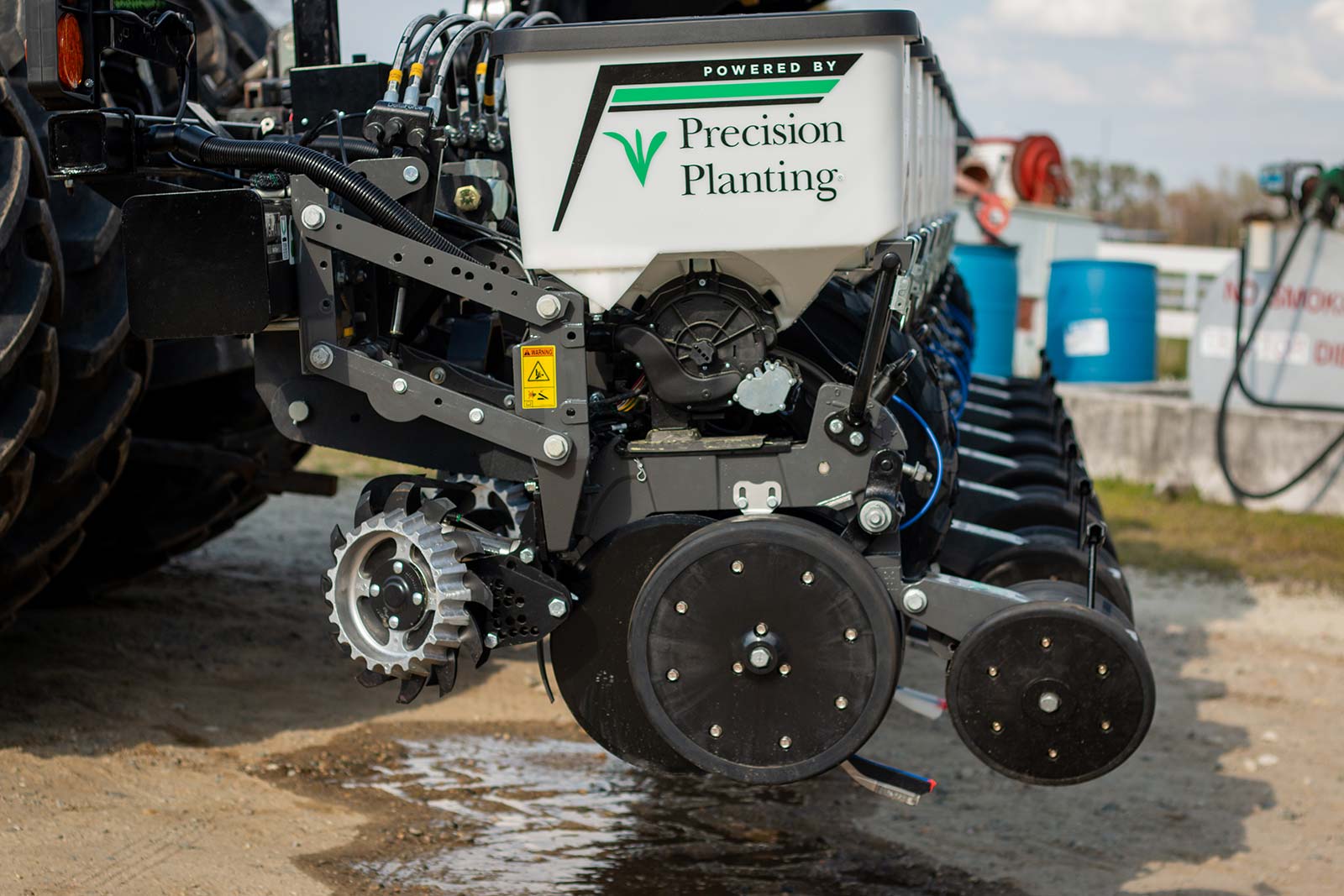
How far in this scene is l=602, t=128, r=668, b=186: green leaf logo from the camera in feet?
9.43

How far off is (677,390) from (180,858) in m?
1.66

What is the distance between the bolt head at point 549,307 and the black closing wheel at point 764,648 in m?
0.50

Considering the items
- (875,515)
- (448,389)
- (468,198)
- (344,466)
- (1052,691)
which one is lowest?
(344,466)

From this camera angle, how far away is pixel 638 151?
9.46ft

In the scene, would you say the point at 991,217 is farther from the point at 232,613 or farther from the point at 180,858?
the point at 180,858

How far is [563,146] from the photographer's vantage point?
2.90 metres

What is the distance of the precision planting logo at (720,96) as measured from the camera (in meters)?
2.81

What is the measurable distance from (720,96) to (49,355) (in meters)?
1.79

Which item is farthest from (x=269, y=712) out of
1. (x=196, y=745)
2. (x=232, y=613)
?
(x=232, y=613)

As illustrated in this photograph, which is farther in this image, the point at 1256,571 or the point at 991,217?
the point at 991,217

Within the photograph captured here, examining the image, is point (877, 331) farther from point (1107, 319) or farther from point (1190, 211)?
point (1190, 211)

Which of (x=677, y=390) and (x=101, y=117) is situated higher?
(x=101, y=117)

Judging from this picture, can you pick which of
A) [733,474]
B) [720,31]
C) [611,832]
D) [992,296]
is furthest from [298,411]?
[992,296]

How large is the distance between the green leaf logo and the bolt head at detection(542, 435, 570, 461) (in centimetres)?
52
